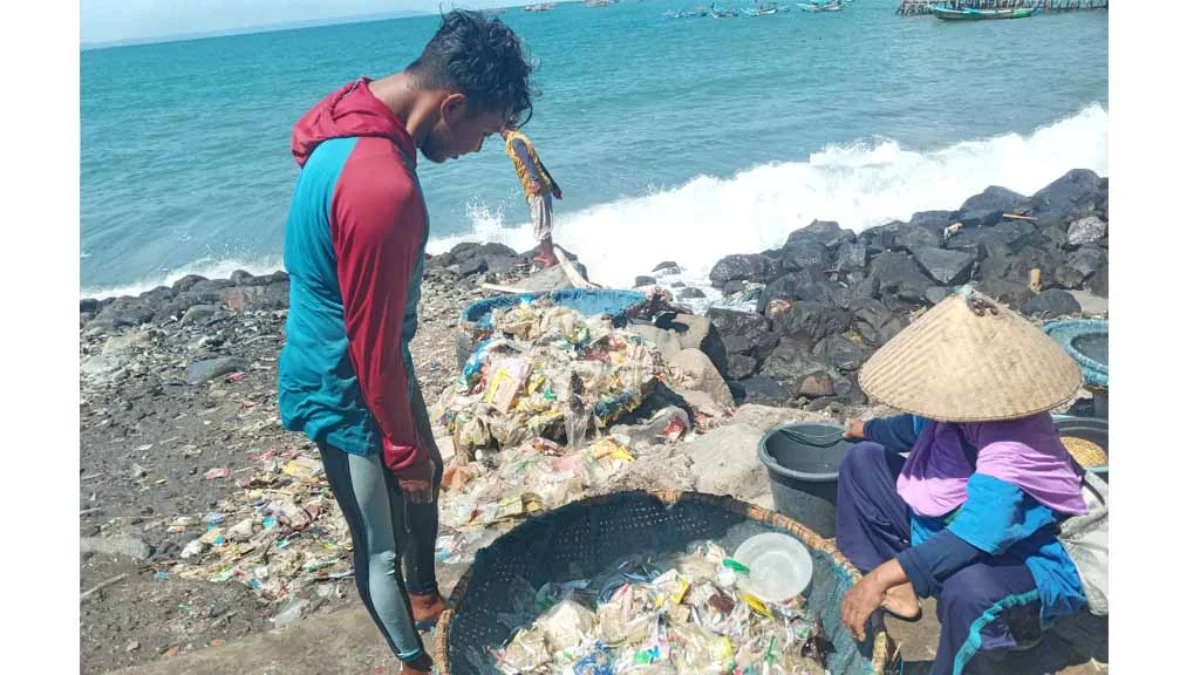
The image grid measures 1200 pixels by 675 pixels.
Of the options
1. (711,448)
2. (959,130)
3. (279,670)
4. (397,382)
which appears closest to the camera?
(397,382)

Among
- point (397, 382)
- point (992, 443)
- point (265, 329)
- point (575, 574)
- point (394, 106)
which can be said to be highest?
point (394, 106)

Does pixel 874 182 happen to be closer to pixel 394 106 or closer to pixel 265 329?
pixel 265 329

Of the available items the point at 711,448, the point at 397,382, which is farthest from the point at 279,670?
the point at 711,448

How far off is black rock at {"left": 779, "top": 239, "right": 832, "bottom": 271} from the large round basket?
666 centimetres

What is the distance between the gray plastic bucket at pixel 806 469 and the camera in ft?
11.0

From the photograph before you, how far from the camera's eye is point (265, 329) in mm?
8930

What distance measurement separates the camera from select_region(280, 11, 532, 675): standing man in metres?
1.96

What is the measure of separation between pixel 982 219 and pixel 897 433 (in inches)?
325

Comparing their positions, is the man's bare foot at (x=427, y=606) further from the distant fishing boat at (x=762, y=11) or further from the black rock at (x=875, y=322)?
the distant fishing boat at (x=762, y=11)

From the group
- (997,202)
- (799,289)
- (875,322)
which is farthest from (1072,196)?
(875,322)

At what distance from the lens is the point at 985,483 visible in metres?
2.30

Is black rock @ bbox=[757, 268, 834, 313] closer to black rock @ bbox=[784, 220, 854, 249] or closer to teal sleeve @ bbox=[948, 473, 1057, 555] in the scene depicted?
black rock @ bbox=[784, 220, 854, 249]

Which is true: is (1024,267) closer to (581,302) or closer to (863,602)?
(581,302)
